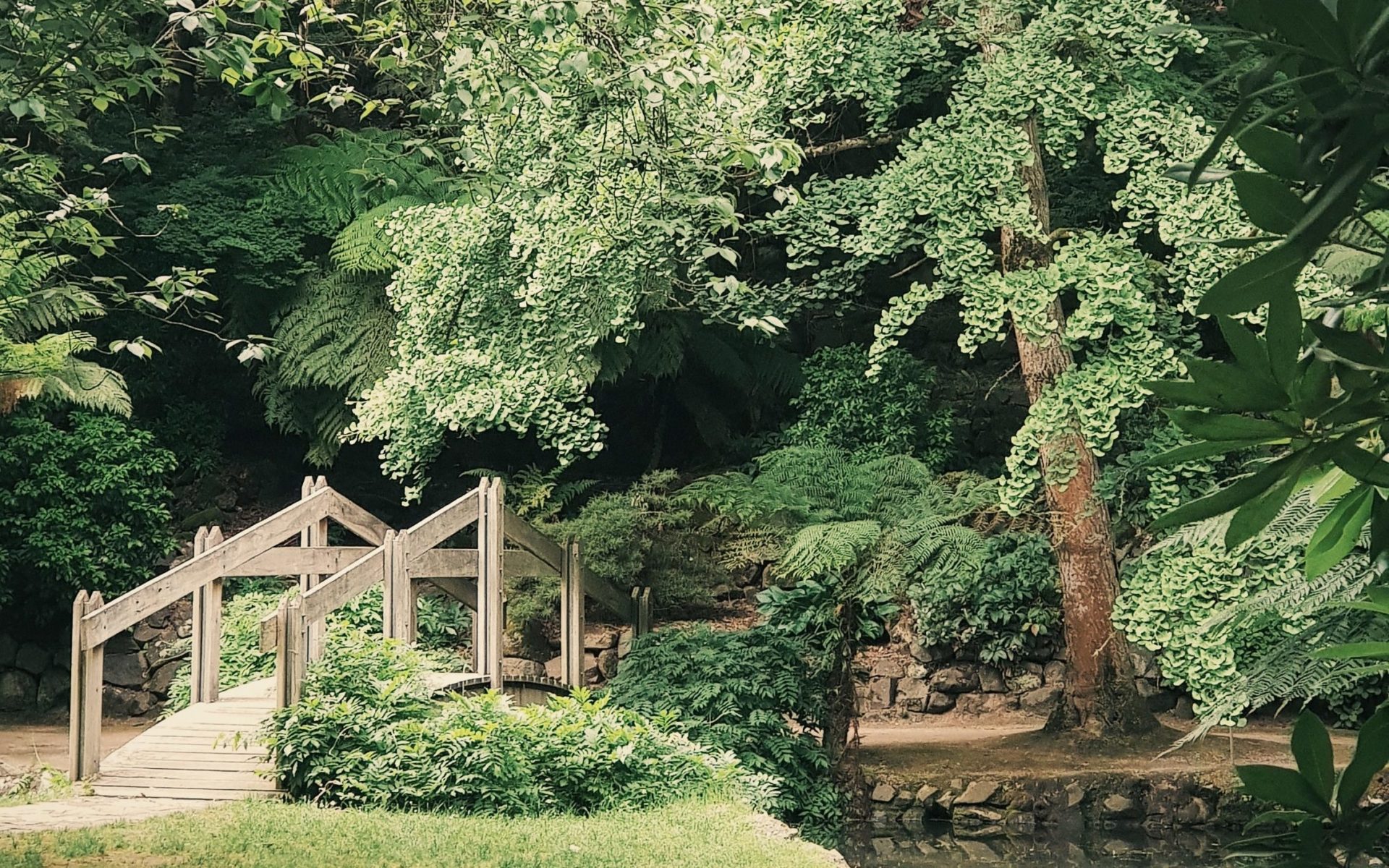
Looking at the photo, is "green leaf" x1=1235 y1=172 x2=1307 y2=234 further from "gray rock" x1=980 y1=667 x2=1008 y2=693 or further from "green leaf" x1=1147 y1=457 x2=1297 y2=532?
"gray rock" x1=980 y1=667 x2=1008 y2=693

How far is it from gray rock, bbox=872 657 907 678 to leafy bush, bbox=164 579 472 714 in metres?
3.68

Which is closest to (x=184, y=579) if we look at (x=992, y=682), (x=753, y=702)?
(x=753, y=702)

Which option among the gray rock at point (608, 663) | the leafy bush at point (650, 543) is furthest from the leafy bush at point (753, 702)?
the gray rock at point (608, 663)

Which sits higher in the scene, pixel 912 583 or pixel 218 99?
pixel 218 99

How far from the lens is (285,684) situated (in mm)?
6297

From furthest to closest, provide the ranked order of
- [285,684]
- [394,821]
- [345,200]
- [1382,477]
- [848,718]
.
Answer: [345,200]
[848,718]
[285,684]
[394,821]
[1382,477]

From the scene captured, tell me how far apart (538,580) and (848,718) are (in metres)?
4.10

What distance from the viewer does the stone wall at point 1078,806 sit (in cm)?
815

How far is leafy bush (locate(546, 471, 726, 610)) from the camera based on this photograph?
11.2 m

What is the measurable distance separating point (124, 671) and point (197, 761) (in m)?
6.06

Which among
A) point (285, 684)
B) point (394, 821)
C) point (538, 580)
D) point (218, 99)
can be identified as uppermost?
point (218, 99)

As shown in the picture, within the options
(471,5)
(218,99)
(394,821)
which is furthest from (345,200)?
(394,821)

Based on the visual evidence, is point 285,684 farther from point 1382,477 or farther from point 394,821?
point 1382,477

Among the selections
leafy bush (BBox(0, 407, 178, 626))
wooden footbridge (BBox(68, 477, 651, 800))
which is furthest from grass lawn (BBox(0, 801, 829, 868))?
leafy bush (BBox(0, 407, 178, 626))
